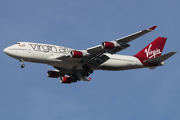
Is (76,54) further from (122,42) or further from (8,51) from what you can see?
(8,51)

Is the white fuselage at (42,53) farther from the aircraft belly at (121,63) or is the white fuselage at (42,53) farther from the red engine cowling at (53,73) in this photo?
the red engine cowling at (53,73)

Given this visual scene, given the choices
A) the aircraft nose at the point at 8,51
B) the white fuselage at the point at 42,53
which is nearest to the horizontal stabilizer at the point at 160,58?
the white fuselage at the point at 42,53

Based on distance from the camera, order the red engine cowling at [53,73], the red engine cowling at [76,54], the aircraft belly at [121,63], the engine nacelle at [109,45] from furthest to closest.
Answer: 1. the red engine cowling at [53,73]
2. the aircraft belly at [121,63]
3. the red engine cowling at [76,54]
4. the engine nacelle at [109,45]

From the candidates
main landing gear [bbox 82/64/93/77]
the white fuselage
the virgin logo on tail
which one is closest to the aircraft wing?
the white fuselage

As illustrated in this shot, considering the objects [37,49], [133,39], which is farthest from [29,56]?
[133,39]

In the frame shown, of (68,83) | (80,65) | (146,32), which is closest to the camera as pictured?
(146,32)

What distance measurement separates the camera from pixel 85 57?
168 feet

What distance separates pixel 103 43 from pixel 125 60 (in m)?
9.26

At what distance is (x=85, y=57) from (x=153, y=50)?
15573 millimetres

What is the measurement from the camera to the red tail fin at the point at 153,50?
58.8 m

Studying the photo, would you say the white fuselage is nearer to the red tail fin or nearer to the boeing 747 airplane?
the boeing 747 airplane

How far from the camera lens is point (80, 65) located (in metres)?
53.8

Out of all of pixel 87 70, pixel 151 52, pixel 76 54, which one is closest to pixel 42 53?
pixel 76 54

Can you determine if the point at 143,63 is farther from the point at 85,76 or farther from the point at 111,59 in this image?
the point at 85,76
